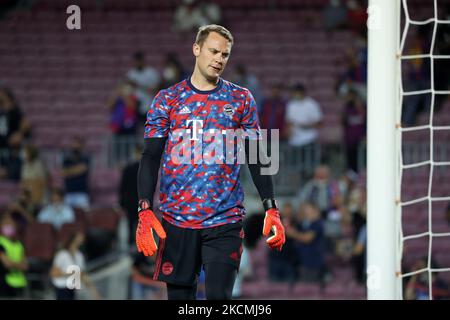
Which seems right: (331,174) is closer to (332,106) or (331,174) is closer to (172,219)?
(332,106)

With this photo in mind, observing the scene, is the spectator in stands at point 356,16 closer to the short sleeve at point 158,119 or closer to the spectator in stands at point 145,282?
the spectator in stands at point 145,282

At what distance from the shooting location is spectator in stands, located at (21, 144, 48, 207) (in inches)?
481

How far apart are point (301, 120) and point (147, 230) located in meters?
7.90

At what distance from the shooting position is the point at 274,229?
5.05 metres

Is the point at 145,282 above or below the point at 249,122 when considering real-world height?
below

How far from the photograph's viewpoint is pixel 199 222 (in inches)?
197

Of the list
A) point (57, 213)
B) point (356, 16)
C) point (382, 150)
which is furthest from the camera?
point (356, 16)

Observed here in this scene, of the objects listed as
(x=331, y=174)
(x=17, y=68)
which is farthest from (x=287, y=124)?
(x=17, y=68)

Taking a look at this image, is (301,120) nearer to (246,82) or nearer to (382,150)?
(246,82)

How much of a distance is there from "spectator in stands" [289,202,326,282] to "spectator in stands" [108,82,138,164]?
3.01 meters

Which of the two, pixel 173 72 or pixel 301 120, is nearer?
pixel 301 120

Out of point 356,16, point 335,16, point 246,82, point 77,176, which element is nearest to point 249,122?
point 77,176

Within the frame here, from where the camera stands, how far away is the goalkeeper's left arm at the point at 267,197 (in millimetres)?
5025

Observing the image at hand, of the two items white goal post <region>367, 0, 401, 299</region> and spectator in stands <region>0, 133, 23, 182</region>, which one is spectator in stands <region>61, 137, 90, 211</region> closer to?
spectator in stands <region>0, 133, 23, 182</region>
